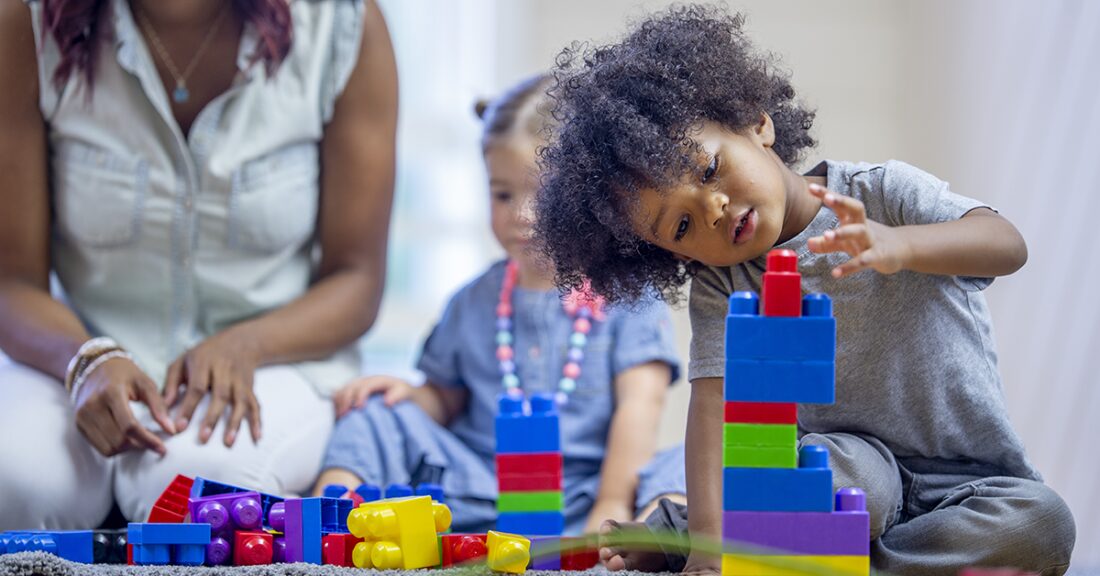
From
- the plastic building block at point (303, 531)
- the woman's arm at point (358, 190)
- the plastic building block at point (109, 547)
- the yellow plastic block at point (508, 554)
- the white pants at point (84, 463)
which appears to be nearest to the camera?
the yellow plastic block at point (508, 554)

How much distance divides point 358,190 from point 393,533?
0.67m

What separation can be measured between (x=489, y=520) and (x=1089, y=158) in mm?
931

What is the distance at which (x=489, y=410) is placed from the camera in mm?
1634

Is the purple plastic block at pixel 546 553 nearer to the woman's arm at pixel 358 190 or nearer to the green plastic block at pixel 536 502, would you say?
the green plastic block at pixel 536 502

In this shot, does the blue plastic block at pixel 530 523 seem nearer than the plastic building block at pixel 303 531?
No

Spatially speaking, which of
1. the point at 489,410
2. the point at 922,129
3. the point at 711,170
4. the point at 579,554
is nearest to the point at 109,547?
the point at 579,554

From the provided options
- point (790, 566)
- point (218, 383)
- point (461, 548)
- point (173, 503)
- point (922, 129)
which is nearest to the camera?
point (790, 566)

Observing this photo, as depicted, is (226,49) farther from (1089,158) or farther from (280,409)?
(1089,158)

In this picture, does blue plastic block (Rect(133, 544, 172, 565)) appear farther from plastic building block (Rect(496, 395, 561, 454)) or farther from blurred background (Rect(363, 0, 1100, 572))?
blurred background (Rect(363, 0, 1100, 572))

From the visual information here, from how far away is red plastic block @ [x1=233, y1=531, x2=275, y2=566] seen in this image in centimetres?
103

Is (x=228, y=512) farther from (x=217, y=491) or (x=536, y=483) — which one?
(x=536, y=483)

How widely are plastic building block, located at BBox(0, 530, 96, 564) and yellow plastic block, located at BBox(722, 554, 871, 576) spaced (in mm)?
613

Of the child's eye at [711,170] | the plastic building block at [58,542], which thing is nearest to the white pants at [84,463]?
the plastic building block at [58,542]

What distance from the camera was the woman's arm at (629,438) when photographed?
57.7 inches
